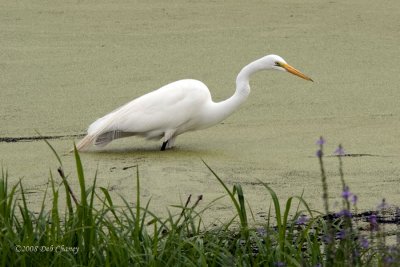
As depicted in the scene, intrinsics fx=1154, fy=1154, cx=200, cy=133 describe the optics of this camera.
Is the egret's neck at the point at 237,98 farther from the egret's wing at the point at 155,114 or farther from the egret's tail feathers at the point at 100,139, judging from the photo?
the egret's tail feathers at the point at 100,139

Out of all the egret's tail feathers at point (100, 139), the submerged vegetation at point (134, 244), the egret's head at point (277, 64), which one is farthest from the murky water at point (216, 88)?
the submerged vegetation at point (134, 244)

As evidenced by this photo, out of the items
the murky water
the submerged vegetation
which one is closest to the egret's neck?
the murky water

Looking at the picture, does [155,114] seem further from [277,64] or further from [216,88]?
[216,88]

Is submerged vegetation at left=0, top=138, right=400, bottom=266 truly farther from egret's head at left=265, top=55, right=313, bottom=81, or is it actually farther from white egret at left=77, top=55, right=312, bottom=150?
egret's head at left=265, top=55, right=313, bottom=81

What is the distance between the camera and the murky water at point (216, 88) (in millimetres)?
4457

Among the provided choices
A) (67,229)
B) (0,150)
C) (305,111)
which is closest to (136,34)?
(305,111)

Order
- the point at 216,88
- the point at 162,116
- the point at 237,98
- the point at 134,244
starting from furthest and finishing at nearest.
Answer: the point at 216,88
the point at 237,98
the point at 162,116
the point at 134,244

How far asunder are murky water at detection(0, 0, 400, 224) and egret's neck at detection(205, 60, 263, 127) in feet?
0.46

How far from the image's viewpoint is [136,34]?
25.0ft

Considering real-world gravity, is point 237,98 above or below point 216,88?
below

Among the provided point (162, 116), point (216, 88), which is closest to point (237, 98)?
point (162, 116)

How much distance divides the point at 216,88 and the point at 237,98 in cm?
124

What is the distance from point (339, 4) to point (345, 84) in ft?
6.45

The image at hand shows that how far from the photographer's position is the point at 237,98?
5141 millimetres
